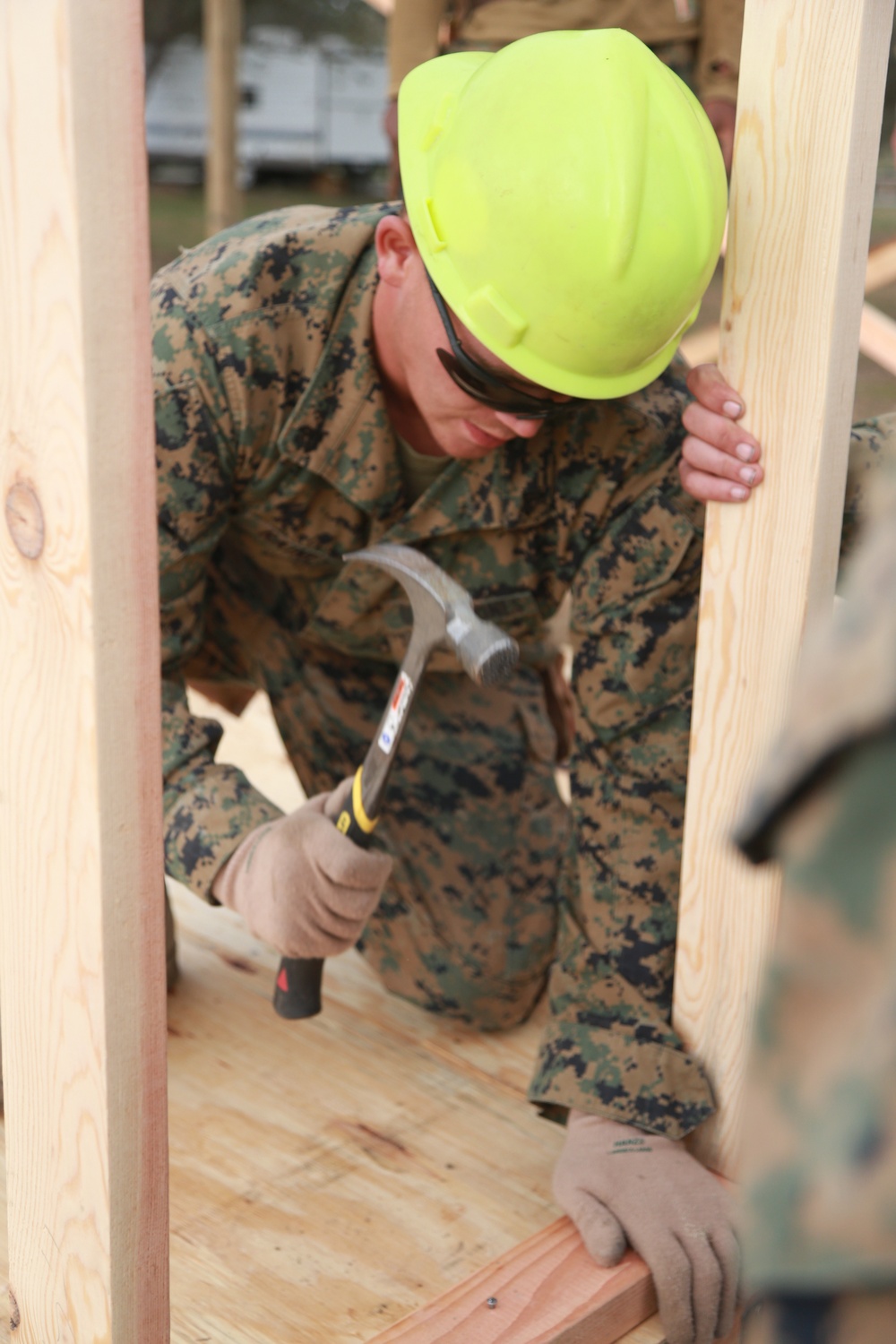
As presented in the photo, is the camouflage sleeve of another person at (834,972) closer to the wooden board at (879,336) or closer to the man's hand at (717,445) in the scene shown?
the man's hand at (717,445)

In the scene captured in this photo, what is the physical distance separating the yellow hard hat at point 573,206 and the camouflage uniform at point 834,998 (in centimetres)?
102

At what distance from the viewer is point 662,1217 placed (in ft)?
5.73

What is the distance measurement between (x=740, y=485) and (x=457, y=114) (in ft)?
1.88

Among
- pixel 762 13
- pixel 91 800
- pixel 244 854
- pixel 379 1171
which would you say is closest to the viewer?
pixel 91 800

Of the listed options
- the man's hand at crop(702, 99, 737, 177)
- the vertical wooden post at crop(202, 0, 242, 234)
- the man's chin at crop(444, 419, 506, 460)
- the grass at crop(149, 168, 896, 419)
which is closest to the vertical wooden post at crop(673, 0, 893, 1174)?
the man's chin at crop(444, 419, 506, 460)

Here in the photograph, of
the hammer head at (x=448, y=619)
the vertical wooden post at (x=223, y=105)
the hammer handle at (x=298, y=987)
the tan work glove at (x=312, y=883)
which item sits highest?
the vertical wooden post at (x=223, y=105)

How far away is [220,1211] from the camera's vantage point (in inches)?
74.2

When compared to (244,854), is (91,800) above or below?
above

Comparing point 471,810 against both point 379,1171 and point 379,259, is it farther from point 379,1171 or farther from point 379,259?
point 379,259

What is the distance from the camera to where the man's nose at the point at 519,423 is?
6.03ft

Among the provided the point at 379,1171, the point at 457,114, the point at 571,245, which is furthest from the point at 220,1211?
the point at 457,114

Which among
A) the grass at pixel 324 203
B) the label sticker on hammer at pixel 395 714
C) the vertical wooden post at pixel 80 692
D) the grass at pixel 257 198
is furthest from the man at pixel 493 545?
the grass at pixel 257 198

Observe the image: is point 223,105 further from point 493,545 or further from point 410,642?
point 410,642

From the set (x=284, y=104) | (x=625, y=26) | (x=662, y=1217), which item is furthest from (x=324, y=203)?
(x=662, y=1217)
